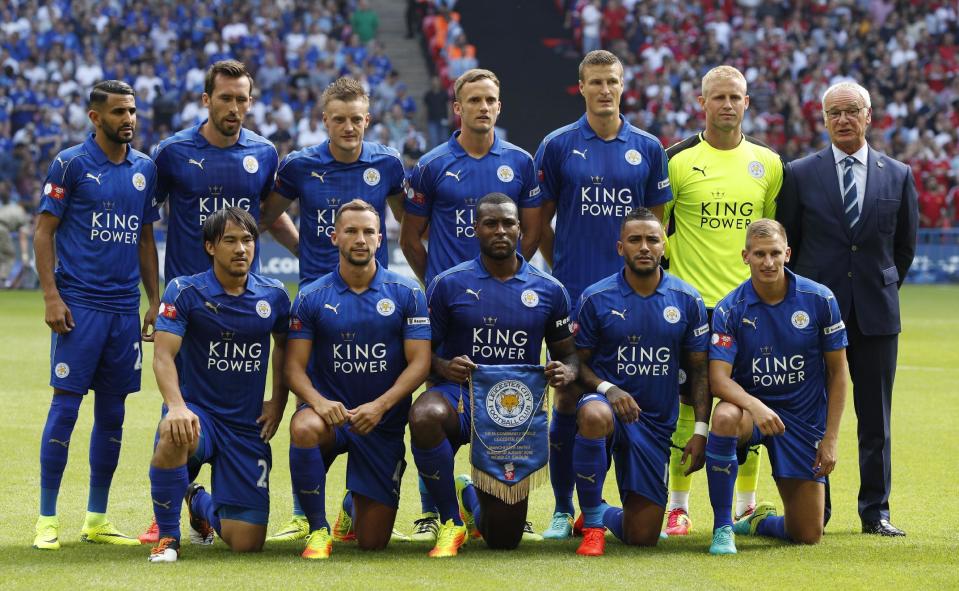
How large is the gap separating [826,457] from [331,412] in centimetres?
253

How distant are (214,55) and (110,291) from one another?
→ 22.0m

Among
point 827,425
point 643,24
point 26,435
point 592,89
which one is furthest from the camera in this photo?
point 643,24

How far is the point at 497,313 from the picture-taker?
7.04 m

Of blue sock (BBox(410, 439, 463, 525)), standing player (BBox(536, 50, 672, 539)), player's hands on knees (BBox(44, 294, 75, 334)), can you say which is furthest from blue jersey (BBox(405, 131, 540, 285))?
player's hands on knees (BBox(44, 294, 75, 334))

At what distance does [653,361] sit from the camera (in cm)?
711

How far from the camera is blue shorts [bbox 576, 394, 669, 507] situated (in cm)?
702

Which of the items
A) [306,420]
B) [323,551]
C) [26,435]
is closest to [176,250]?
[306,420]

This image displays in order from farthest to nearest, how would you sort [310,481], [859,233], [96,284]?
[859,233], [96,284], [310,481]

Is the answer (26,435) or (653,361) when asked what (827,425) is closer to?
(653,361)

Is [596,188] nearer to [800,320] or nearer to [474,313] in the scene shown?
[474,313]

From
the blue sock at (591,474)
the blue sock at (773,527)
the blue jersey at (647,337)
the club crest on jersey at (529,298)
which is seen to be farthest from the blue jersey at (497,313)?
the blue sock at (773,527)

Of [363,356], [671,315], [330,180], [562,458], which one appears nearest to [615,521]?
[562,458]

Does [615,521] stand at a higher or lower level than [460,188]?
lower

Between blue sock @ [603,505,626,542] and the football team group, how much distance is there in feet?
0.06
